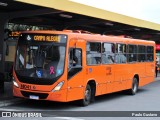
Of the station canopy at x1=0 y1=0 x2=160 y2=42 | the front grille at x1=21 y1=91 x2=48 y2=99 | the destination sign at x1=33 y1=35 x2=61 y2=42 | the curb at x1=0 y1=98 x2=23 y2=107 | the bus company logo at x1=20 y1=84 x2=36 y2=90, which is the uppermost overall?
the station canopy at x1=0 y1=0 x2=160 y2=42

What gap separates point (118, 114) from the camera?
12.1 m

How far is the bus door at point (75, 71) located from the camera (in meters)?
12.6

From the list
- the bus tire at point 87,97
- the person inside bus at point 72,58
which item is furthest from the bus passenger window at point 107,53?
the person inside bus at point 72,58

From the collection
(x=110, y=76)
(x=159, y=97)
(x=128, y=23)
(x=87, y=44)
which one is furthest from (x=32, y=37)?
(x=128, y=23)

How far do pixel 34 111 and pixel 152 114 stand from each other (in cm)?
370

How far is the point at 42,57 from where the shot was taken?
1262cm

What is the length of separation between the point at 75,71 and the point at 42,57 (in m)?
1.18

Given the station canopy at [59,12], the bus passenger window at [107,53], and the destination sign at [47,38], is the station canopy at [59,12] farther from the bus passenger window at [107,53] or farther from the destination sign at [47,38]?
the bus passenger window at [107,53]

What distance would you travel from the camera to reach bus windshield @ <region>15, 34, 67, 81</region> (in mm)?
12414

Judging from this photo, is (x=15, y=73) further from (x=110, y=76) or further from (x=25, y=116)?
(x=110, y=76)

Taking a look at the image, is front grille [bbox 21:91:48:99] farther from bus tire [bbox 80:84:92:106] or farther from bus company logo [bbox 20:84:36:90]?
bus tire [bbox 80:84:92:106]

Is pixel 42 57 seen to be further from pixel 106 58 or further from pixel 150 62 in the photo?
pixel 150 62

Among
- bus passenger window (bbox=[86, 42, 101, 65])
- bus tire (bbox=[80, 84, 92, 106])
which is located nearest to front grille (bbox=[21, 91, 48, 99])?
bus tire (bbox=[80, 84, 92, 106])

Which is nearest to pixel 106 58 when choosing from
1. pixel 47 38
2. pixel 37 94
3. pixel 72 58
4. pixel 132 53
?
pixel 72 58
